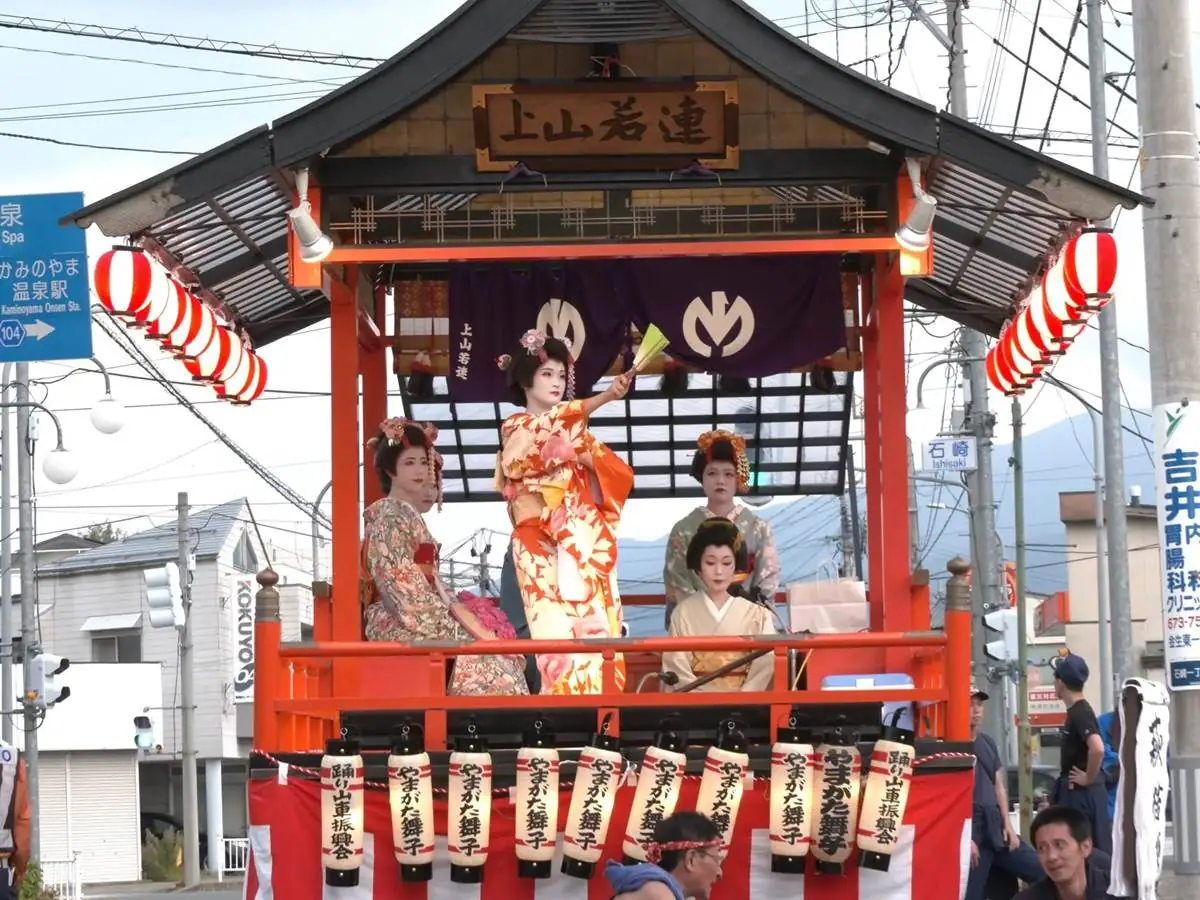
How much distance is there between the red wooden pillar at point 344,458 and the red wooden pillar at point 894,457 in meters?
2.57

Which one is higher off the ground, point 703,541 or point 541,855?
point 703,541

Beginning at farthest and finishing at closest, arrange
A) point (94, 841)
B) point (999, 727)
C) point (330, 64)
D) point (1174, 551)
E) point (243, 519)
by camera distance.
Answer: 1. point (243, 519)
2. point (94, 841)
3. point (999, 727)
4. point (330, 64)
5. point (1174, 551)

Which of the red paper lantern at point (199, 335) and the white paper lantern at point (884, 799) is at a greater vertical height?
the red paper lantern at point (199, 335)

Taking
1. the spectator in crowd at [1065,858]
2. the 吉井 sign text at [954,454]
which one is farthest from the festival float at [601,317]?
the 吉井 sign text at [954,454]

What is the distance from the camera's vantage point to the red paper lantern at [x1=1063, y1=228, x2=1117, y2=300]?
8.84 meters

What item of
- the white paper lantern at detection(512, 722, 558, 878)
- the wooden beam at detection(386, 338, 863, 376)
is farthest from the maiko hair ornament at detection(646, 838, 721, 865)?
the wooden beam at detection(386, 338, 863, 376)

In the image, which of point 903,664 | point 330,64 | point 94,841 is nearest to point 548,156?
point 903,664

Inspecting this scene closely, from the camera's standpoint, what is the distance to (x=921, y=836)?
7.88 meters

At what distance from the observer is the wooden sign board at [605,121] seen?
9.05 metres

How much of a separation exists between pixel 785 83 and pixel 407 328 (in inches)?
134

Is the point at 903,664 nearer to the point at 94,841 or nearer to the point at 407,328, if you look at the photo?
the point at 407,328

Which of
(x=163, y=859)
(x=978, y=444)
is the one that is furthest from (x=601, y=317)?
(x=163, y=859)

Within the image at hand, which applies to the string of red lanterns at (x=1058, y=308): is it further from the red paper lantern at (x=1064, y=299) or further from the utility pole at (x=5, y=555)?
the utility pole at (x=5, y=555)

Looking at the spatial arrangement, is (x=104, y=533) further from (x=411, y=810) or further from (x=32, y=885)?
(x=411, y=810)
